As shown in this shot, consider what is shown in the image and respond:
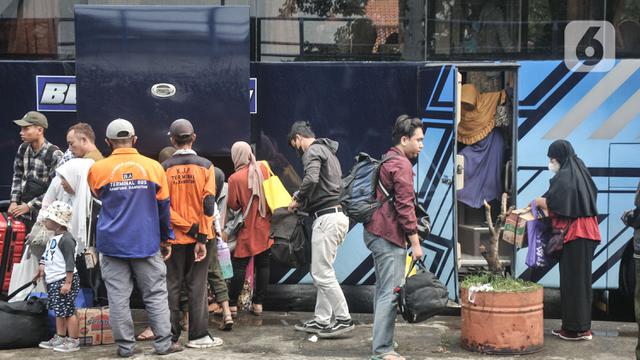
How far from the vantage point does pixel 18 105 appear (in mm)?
8031

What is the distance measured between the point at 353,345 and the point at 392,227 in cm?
133

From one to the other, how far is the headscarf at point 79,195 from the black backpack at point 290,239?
5.38ft

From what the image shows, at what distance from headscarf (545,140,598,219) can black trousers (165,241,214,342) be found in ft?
9.57

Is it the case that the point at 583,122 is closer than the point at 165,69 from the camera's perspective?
No

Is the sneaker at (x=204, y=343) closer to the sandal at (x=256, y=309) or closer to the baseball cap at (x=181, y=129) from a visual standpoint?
the sandal at (x=256, y=309)

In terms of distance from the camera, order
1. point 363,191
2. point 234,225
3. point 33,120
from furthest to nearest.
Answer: point 234,225 < point 33,120 < point 363,191

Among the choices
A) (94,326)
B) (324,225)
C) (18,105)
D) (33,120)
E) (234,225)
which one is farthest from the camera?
(18,105)

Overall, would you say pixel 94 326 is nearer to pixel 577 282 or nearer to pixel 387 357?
pixel 387 357

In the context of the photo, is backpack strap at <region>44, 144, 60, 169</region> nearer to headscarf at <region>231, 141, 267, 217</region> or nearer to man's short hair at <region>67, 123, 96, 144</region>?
man's short hair at <region>67, 123, 96, 144</region>

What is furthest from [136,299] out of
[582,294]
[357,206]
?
[582,294]

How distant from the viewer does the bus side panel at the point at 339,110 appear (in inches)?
312

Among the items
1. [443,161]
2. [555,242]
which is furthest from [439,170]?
[555,242]

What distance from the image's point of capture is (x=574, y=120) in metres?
7.77

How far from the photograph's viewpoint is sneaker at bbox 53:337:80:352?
661cm
